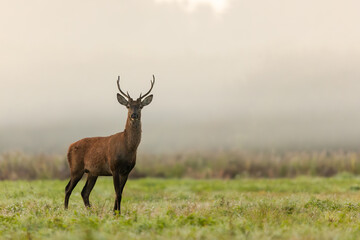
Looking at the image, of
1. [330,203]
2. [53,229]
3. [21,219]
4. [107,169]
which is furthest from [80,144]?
[330,203]

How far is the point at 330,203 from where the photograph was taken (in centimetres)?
1421

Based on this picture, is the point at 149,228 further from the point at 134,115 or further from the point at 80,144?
the point at 80,144

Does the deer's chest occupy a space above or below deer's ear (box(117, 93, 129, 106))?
below

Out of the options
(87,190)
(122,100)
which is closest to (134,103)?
(122,100)

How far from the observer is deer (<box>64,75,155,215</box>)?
39.7 ft

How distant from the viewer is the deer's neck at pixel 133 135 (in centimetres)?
1210

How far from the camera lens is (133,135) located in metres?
12.2

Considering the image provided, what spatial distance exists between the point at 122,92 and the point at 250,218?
487cm

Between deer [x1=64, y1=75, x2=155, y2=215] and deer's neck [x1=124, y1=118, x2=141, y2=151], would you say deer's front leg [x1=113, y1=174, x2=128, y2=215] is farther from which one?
deer's neck [x1=124, y1=118, x2=141, y2=151]

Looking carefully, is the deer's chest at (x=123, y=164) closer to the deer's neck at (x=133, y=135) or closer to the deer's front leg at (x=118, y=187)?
the deer's front leg at (x=118, y=187)

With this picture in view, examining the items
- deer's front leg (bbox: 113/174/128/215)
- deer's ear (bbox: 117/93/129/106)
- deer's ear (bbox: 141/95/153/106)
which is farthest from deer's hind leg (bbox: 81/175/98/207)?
deer's ear (bbox: 141/95/153/106)

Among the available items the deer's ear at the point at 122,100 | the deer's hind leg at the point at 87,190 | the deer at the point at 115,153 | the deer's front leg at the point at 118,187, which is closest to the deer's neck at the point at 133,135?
the deer at the point at 115,153

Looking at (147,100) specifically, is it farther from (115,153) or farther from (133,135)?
(115,153)

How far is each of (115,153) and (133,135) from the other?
26.2 inches
